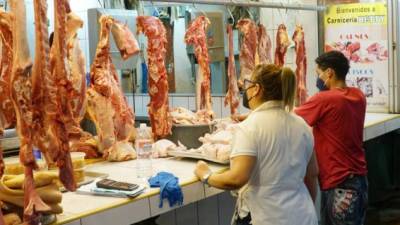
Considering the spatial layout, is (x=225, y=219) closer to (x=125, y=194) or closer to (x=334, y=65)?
(x=334, y=65)

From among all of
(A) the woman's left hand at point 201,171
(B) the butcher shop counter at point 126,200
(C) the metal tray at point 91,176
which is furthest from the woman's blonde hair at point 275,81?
(C) the metal tray at point 91,176

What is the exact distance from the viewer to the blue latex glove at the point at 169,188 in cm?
291

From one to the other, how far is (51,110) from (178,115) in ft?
6.22

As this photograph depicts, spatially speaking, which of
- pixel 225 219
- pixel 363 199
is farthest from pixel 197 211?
pixel 363 199

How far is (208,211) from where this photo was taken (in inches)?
173

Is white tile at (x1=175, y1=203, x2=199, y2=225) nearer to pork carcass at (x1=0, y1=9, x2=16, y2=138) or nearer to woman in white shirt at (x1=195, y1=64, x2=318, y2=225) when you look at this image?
woman in white shirt at (x1=195, y1=64, x2=318, y2=225)

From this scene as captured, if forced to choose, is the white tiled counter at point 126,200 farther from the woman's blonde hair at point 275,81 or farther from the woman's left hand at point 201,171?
the woman's blonde hair at point 275,81

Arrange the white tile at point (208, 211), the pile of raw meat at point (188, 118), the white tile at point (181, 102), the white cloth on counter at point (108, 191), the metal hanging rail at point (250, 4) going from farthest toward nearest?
the white tile at point (181, 102), the white tile at point (208, 211), the pile of raw meat at point (188, 118), the metal hanging rail at point (250, 4), the white cloth on counter at point (108, 191)

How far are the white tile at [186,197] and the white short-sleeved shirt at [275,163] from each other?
399mm

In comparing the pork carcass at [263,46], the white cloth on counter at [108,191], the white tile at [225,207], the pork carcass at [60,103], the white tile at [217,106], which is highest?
the pork carcass at [263,46]

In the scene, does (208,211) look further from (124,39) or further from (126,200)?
(126,200)

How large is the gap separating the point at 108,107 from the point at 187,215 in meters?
1.13

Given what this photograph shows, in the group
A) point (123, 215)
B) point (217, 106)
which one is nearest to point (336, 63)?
point (123, 215)

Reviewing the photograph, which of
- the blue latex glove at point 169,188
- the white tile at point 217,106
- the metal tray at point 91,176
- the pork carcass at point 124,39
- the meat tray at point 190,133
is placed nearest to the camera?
the blue latex glove at point 169,188
